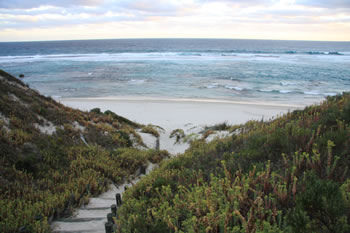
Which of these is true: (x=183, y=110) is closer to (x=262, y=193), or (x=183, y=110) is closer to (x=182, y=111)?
(x=182, y=111)

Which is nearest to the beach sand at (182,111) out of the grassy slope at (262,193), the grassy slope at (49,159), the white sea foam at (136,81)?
the grassy slope at (49,159)

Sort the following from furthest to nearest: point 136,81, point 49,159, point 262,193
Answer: point 136,81
point 49,159
point 262,193

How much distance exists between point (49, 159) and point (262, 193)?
21.8 feet

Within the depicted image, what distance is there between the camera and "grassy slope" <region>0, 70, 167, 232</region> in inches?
200

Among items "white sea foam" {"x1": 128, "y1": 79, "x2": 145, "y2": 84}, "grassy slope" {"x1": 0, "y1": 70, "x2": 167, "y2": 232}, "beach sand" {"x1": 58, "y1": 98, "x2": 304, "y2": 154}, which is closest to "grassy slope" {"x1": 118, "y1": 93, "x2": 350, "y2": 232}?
"grassy slope" {"x1": 0, "y1": 70, "x2": 167, "y2": 232}

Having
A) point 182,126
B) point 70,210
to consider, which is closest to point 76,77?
point 182,126

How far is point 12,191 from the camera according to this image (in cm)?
564

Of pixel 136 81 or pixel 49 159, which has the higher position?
pixel 136 81

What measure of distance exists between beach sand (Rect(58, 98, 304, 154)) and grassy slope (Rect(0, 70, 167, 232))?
3.54 metres

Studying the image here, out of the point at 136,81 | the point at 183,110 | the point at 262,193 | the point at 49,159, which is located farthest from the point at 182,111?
the point at 262,193

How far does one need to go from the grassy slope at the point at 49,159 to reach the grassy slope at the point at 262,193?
74.5 inches

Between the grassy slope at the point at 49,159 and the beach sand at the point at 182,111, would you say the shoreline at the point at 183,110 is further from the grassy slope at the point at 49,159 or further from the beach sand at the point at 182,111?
the grassy slope at the point at 49,159

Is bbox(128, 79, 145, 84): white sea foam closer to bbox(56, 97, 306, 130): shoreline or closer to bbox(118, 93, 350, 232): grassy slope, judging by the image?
bbox(56, 97, 306, 130): shoreline

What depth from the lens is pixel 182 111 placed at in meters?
20.9
